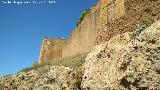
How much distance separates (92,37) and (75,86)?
33.1 ft

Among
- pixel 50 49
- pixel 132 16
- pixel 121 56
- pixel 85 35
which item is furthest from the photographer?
pixel 50 49

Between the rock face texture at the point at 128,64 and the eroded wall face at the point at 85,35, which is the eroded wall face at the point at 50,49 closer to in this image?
the eroded wall face at the point at 85,35

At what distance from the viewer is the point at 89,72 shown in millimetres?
9234

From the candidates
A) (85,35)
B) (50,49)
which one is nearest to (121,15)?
(85,35)

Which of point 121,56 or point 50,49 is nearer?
point 121,56

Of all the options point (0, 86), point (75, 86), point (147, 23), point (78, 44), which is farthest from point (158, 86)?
point (78, 44)

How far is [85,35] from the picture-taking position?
21609 millimetres

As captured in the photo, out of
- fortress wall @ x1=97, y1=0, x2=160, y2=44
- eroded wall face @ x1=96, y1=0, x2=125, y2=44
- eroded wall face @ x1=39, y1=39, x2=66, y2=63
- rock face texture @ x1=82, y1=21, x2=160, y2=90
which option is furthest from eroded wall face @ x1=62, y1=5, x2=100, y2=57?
rock face texture @ x1=82, y1=21, x2=160, y2=90

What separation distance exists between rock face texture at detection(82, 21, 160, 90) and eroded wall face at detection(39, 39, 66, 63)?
25.3 metres

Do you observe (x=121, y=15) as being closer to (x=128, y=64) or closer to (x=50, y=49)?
(x=128, y=64)

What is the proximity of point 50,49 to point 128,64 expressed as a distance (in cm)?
2792

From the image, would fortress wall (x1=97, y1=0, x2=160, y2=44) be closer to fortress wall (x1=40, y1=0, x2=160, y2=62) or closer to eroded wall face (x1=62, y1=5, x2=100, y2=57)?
fortress wall (x1=40, y1=0, x2=160, y2=62)

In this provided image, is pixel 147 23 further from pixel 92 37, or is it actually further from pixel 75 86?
pixel 92 37

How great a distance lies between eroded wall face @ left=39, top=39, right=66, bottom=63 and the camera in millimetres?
34525
